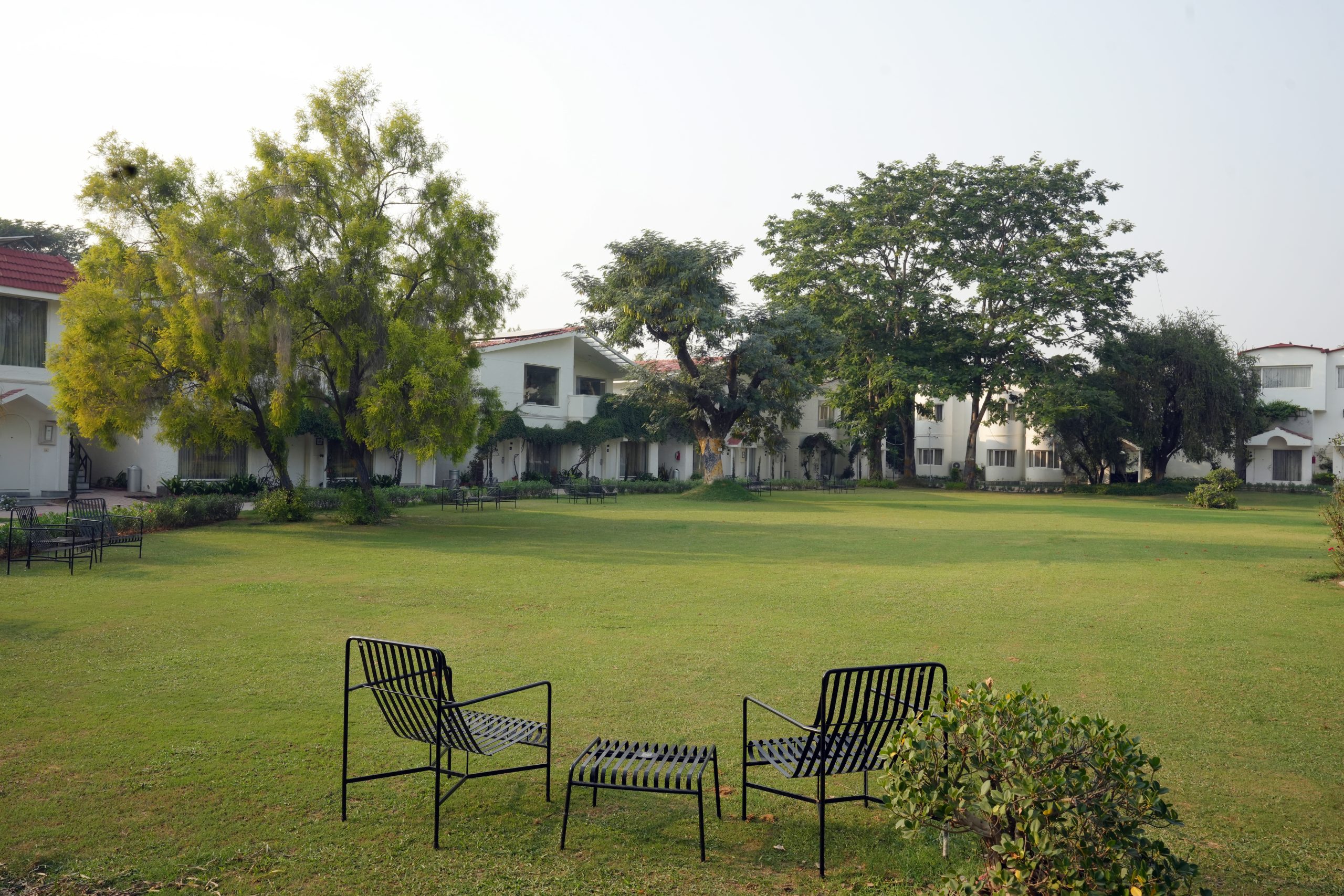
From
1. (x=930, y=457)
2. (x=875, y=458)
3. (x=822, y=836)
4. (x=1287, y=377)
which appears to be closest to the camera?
(x=822, y=836)

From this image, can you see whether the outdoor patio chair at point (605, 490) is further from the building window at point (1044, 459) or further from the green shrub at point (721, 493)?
→ the building window at point (1044, 459)

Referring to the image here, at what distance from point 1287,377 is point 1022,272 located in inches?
1039

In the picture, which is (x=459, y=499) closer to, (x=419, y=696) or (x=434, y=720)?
(x=434, y=720)

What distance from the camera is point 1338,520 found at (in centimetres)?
1394

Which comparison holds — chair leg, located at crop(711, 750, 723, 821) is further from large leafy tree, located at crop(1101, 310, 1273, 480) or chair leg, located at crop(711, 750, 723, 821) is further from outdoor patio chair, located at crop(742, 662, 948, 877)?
large leafy tree, located at crop(1101, 310, 1273, 480)

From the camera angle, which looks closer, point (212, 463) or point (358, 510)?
point (358, 510)

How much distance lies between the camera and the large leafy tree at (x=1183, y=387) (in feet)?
150

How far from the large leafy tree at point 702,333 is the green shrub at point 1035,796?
3129cm

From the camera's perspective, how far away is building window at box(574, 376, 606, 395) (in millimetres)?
44281

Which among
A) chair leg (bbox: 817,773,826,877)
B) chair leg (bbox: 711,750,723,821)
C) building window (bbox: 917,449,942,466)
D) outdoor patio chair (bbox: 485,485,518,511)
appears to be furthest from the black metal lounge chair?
building window (bbox: 917,449,942,466)

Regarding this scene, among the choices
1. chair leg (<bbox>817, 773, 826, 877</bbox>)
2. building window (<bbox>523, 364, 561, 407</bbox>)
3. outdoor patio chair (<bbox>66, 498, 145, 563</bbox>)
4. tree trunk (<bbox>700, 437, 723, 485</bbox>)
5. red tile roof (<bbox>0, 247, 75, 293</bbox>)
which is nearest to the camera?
chair leg (<bbox>817, 773, 826, 877</bbox>)

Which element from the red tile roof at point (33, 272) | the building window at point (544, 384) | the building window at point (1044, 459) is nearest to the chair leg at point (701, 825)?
the red tile roof at point (33, 272)

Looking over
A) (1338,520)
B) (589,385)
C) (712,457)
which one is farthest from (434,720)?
(589,385)

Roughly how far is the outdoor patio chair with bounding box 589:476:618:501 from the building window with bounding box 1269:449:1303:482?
152ft
